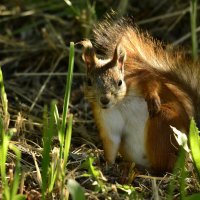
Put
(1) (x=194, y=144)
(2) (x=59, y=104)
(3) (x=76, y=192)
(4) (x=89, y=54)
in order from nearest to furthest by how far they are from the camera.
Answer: (3) (x=76, y=192), (1) (x=194, y=144), (4) (x=89, y=54), (2) (x=59, y=104)

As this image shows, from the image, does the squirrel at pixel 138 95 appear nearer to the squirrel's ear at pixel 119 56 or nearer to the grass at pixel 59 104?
the squirrel's ear at pixel 119 56

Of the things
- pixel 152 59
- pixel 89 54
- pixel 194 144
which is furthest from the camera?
pixel 152 59

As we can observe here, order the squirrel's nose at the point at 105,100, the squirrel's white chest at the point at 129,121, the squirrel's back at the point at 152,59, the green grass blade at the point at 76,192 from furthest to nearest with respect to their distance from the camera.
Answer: the squirrel's back at the point at 152,59
the squirrel's white chest at the point at 129,121
the squirrel's nose at the point at 105,100
the green grass blade at the point at 76,192

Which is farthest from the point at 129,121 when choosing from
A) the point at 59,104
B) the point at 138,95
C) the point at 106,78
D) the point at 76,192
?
the point at 59,104

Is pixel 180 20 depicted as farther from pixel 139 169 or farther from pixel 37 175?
pixel 37 175

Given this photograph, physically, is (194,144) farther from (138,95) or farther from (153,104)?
(138,95)

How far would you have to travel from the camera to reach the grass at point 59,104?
2.84 meters

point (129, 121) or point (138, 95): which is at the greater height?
point (138, 95)

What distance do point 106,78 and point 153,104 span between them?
0.81 ft

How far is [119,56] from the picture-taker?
3186 mm

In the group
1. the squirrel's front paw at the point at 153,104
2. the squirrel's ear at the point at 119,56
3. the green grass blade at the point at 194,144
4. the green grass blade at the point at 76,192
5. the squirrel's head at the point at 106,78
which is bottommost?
the green grass blade at the point at 76,192

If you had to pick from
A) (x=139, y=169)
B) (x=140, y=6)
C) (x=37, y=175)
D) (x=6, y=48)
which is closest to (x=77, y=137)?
(x=139, y=169)

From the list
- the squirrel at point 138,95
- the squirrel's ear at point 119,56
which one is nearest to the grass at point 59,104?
the squirrel at point 138,95

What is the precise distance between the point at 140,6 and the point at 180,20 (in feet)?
1.11
